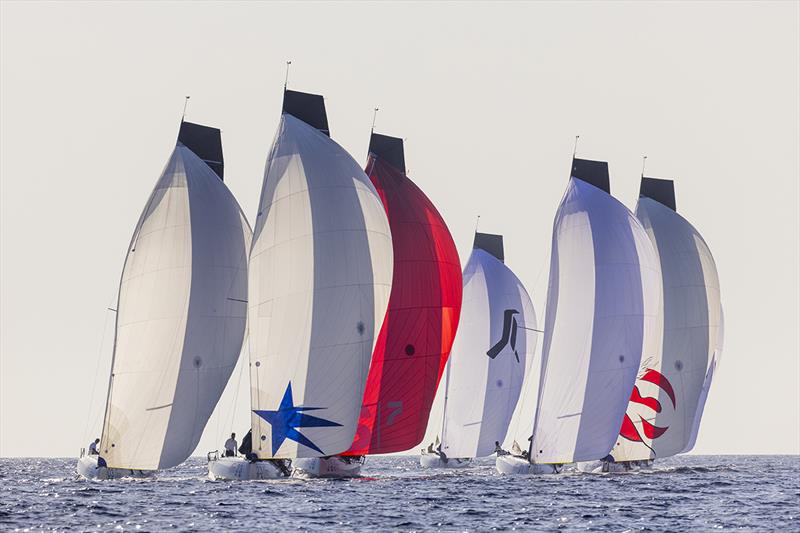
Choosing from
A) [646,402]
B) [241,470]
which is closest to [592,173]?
[646,402]

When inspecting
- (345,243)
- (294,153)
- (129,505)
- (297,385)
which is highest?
(294,153)

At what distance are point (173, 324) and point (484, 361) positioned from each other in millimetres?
25222

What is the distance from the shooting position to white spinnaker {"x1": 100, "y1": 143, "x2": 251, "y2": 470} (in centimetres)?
5794

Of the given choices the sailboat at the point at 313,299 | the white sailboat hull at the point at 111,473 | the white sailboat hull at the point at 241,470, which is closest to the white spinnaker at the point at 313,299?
the sailboat at the point at 313,299

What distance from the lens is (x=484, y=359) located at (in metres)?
79.4

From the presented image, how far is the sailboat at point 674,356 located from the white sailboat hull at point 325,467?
1567 cm

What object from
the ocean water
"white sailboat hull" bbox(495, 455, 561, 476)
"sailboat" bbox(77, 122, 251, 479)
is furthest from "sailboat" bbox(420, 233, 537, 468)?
"sailboat" bbox(77, 122, 251, 479)

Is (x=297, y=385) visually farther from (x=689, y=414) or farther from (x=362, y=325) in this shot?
(x=689, y=414)

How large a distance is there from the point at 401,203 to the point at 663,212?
15566 millimetres


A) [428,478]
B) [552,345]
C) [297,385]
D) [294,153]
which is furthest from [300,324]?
[428,478]

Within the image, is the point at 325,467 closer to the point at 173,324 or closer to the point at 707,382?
the point at 173,324

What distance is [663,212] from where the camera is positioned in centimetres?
7169

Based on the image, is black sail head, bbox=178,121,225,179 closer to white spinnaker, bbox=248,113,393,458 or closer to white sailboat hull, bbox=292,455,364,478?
white spinnaker, bbox=248,113,393,458

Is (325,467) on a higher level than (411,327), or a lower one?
lower
